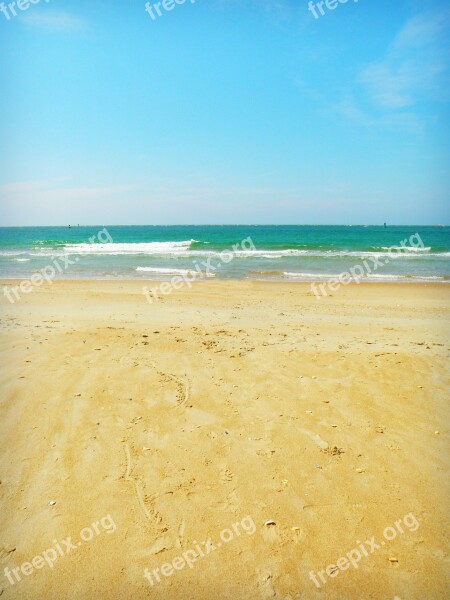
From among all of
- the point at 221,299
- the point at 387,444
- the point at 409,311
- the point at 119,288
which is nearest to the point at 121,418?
the point at 387,444

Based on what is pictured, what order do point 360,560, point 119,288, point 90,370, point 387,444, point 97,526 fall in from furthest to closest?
point 119,288 → point 90,370 → point 387,444 → point 97,526 → point 360,560

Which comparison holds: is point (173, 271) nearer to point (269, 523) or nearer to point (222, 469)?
point (222, 469)

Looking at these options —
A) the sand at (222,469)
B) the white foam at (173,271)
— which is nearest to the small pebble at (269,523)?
the sand at (222,469)

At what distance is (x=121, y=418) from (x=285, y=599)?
2721 millimetres

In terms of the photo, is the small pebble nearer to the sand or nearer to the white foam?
the sand

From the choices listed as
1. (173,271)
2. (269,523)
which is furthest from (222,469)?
(173,271)

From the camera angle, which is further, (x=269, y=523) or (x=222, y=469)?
(x=222, y=469)

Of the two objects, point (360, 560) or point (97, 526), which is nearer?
point (360, 560)

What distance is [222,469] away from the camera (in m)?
3.81

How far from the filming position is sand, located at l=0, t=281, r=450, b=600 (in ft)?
9.21

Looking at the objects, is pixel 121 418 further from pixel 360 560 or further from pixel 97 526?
pixel 360 560

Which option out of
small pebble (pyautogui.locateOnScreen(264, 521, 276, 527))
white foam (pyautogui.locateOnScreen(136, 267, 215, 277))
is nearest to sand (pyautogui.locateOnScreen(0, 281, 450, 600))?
small pebble (pyautogui.locateOnScreen(264, 521, 276, 527))

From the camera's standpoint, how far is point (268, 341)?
7977 mm

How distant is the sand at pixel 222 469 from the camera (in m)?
2.81
